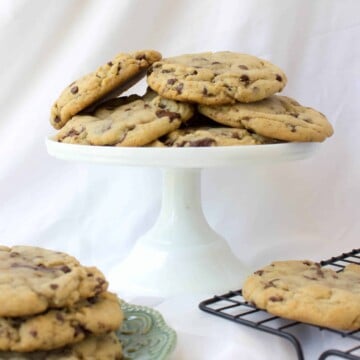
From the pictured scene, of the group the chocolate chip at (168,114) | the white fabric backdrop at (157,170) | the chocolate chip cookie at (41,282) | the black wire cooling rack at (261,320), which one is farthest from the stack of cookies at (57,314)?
the white fabric backdrop at (157,170)

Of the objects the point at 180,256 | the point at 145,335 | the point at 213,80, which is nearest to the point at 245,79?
the point at 213,80

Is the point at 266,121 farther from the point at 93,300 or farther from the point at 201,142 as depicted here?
the point at 93,300

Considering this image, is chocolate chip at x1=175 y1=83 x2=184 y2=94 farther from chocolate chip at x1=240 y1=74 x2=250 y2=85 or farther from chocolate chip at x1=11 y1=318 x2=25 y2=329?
chocolate chip at x1=11 y1=318 x2=25 y2=329

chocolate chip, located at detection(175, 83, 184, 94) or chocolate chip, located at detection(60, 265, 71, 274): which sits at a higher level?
chocolate chip, located at detection(175, 83, 184, 94)

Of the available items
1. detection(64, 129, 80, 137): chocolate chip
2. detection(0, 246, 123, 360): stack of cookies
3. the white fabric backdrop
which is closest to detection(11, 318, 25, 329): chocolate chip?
detection(0, 246, 123, 360): stack of cookies

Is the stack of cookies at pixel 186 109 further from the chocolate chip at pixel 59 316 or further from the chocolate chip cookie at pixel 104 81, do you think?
the chocolate chip at pixel 59 316

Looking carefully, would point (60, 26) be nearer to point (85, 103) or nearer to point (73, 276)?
point (85, 103)

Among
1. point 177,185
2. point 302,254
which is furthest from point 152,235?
point 302,254
